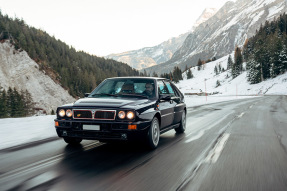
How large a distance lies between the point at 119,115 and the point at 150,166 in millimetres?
1082

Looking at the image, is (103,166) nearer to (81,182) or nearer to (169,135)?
(81,182)

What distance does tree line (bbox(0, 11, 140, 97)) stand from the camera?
3076 inches

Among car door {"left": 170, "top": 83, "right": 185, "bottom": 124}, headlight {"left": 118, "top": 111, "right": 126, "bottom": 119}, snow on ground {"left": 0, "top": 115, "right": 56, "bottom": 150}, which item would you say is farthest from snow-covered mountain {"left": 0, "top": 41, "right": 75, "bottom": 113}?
headlight {"left": 118, "top": 111, "right": 126, "bottom": 119}

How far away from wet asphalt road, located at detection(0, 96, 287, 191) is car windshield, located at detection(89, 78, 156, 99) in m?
1.11

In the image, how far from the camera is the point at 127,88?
233 inches

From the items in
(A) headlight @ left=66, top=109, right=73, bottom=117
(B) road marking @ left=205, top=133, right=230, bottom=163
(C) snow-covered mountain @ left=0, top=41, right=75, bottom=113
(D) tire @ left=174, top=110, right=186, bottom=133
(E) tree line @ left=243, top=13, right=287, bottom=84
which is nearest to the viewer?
(B) road marking @ left=205, top=133, right=230, bottom=163


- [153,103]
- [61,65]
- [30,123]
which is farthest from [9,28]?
[153,103]

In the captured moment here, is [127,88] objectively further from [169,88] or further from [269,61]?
[269,61]

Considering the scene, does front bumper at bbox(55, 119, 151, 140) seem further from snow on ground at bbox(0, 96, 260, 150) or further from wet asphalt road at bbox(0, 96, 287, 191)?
snow on ground at bbox(0, 96, 260, 150)

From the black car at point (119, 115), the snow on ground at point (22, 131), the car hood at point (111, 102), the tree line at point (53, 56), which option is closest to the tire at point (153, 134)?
the black car at point (119, 115)

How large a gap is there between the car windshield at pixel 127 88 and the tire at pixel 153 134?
0.62m

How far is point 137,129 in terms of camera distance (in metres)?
4.71

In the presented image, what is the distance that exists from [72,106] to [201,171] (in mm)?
2614

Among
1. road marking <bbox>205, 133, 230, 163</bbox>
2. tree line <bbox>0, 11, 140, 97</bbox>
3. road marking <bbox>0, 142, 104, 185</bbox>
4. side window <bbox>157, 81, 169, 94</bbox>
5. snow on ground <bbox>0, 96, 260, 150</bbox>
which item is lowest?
road marking <bbox>205, 133, 230, 163</bbox>
